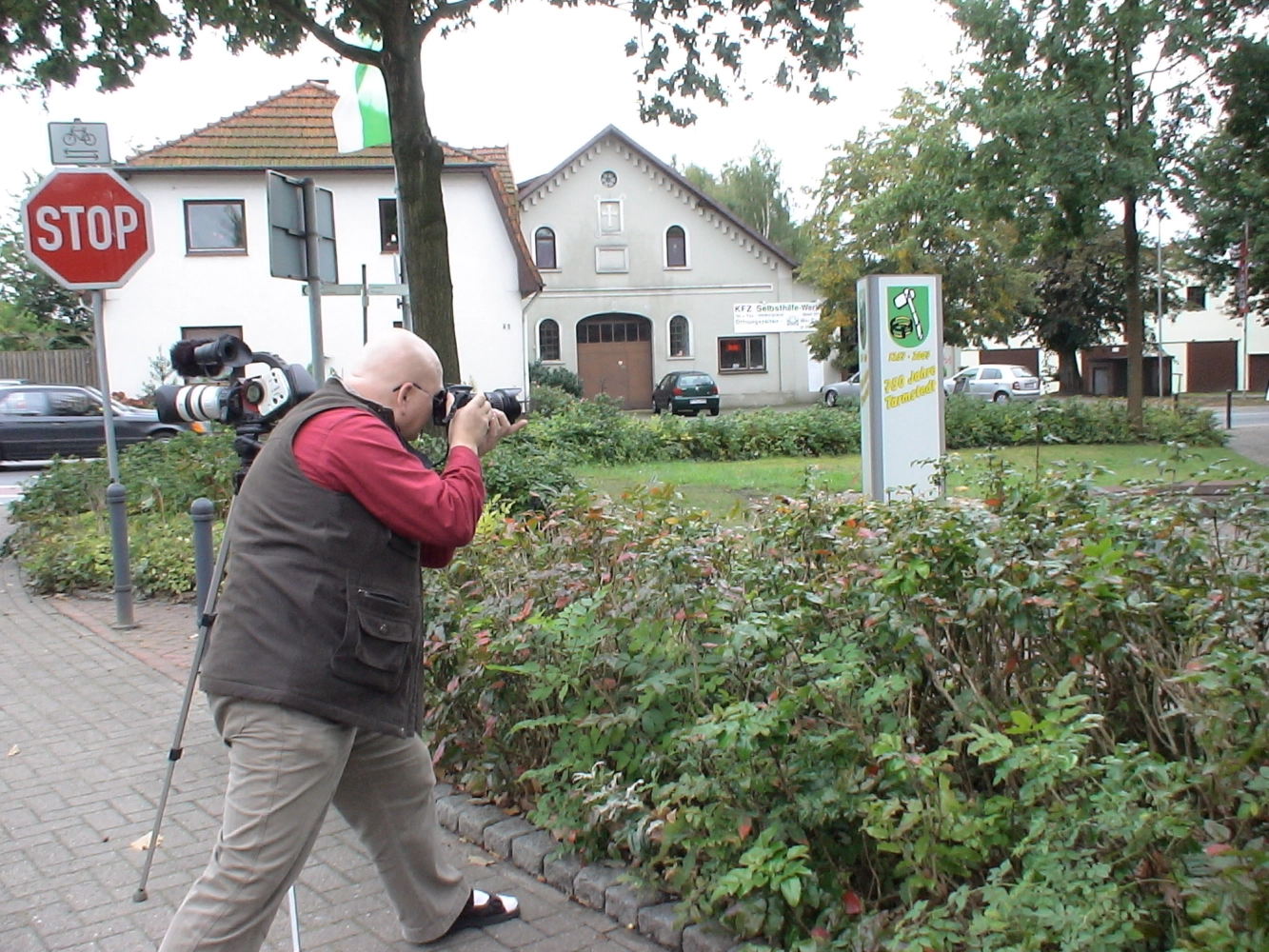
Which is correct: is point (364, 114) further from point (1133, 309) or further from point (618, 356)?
point (618, 356)

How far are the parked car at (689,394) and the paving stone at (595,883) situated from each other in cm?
3499

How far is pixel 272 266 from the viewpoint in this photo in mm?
6109

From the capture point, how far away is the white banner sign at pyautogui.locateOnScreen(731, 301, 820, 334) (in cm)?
4106

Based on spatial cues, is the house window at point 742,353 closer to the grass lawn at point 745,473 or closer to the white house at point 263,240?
the white house at point 263,240

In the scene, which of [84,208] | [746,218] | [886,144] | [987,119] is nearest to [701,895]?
[84,208]

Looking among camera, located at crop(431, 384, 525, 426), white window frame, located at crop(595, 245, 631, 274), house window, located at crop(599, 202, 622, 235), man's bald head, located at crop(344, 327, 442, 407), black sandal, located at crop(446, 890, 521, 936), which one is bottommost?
black sandal, located at crop(446, 890, 521, 936)

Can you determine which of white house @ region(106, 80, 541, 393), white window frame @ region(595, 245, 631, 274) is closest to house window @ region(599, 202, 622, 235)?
white window frame @ region(595, 245, 631, 274)

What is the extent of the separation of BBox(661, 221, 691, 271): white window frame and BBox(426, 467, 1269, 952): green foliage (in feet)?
137

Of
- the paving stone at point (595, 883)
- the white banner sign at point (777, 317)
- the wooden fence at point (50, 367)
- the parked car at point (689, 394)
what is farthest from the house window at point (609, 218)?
the paving stone at point (595, 883)

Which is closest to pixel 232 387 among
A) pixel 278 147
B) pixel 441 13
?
pixel 441 13

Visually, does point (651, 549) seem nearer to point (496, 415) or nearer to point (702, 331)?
point (496, 415)

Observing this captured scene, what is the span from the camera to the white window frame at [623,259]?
4491 cm

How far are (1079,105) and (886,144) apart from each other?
2194 centimetres

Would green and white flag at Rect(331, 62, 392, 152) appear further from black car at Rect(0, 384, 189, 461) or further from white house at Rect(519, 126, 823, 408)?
white house at Rect(519, 126, 823, 408)
